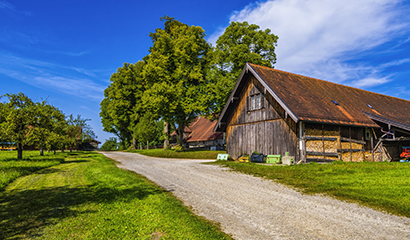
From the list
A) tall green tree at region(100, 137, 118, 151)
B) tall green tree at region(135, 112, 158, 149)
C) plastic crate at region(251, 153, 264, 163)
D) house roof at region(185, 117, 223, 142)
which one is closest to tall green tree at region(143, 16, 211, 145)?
house roof at region(185, 117, 223, 142)

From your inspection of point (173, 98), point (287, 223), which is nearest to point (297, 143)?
point (287, 223)

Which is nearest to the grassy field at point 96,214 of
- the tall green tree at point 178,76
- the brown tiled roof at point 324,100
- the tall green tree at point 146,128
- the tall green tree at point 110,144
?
the brown tiled roof at point 324,100

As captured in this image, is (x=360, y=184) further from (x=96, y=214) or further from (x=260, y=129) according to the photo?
(x=260, y=129)

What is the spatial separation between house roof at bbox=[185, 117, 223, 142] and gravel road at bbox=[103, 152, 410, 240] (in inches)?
1173

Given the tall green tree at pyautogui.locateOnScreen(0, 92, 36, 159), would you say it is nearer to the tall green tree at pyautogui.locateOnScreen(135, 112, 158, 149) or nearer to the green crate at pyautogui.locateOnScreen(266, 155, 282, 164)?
the green crate at pyautogui.locateOnScreen(266, 155, 282, 164)

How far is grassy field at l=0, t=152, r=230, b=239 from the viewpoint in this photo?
501 centimetres

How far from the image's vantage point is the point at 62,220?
570 cm

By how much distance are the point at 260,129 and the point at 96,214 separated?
16.3 metres

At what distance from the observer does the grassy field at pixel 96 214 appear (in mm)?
5012

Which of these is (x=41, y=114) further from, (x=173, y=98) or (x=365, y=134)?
(x=365, y=134)

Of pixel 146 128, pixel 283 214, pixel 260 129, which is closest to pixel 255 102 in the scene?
pixel 260 129

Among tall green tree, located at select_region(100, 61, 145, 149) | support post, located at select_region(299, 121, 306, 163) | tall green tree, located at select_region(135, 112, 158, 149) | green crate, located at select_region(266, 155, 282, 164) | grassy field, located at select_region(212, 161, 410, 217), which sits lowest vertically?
grassy field, located at select_region(212, 161, 410, 217)

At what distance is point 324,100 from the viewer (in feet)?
68.7

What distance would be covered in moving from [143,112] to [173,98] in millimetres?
20431
